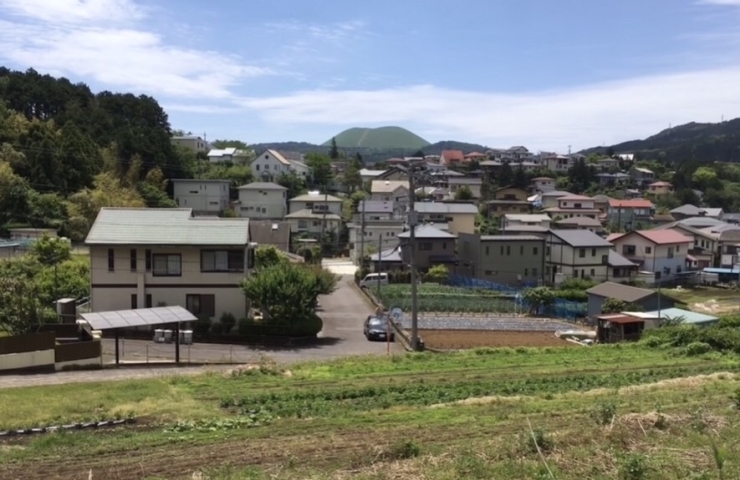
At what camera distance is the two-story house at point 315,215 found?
217ft

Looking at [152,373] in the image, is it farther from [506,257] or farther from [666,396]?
[506,257]

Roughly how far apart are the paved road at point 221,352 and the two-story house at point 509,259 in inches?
770

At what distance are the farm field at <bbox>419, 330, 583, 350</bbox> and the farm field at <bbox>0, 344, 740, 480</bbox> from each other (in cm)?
588

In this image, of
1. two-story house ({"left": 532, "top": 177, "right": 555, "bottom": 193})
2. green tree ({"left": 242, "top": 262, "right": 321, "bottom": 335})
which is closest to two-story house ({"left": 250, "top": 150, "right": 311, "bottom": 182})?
two-story house ({"left": 532, "top": 177, "right": 555, "bottom": 193})

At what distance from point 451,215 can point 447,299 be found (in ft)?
87.0

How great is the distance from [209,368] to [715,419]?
1528 centimetres

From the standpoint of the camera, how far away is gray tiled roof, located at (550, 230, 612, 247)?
49.6 meters

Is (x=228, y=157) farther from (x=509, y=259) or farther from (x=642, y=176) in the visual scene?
(x=642, y=176)

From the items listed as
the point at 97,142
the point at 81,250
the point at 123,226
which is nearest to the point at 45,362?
the point at 123,226

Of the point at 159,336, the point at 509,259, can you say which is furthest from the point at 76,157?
the point at 509,259

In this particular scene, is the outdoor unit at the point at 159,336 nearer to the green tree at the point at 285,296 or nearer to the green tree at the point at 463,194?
the green tree at the point at 285,296

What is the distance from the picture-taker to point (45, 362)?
20.1 m

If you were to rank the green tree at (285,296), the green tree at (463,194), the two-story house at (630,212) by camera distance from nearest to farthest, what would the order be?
the green tree at (285,296) < the two-story house at (630,212) < the green tree at (463,194)

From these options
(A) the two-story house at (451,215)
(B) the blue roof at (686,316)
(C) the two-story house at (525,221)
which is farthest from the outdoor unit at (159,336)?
A: (C) the two-story house at (525,221)
